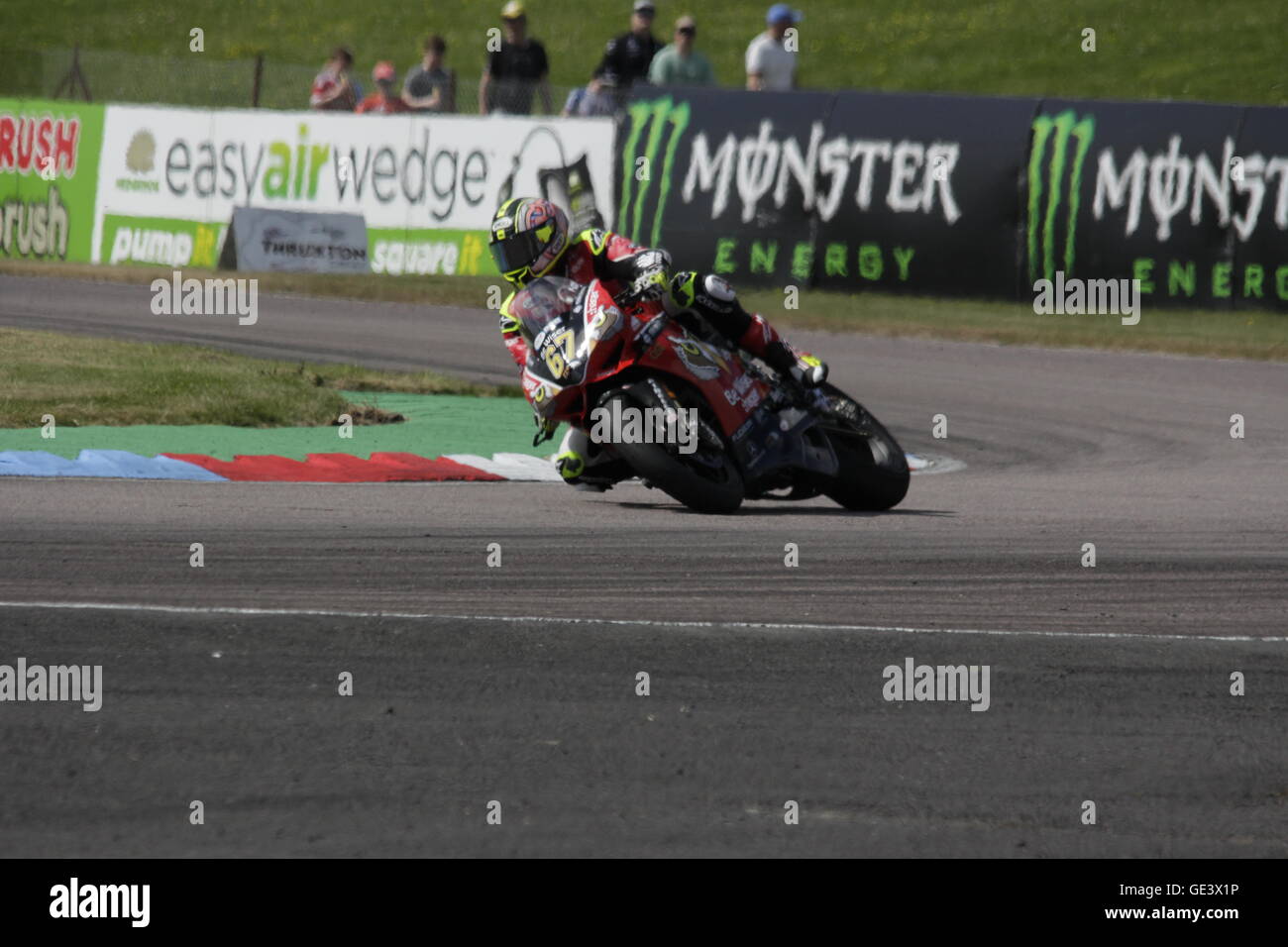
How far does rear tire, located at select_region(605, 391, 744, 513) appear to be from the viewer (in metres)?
9.48

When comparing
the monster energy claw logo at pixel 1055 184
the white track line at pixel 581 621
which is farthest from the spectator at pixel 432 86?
the white track line at pixel 581 621

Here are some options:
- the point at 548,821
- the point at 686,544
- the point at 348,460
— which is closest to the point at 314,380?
the point at 348,460

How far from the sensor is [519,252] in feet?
32.2

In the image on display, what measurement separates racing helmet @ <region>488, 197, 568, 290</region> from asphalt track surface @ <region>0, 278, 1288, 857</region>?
3.94 feet

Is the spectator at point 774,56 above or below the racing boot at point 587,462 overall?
above

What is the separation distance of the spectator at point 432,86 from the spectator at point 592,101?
1.43 meters

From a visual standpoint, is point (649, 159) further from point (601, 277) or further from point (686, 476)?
point (686, 476)

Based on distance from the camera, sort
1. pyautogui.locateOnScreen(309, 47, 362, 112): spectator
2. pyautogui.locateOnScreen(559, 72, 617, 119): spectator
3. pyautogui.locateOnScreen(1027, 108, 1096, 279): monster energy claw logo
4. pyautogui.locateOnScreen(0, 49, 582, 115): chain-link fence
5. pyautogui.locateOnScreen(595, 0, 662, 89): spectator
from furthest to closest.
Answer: pyautogui.locateOnScreen(0, 49, 582, 115): chain-link fence → pyautogui.locateOnScreen(309, 47, 362, 112): spectator → pyautogui.locateOnScreen(595, 0, 662, 89): spectator → pyautogui.locateOnScreen(559, 72, 617, 119): spectator → pyautogui.locateOnScreen(1027, 108, 1096, 279): monster energy claw logo

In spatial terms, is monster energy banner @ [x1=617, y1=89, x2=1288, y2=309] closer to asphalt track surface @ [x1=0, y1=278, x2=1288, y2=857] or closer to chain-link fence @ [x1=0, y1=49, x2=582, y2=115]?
chain-link fence @ [x1=0, y1=49, x2=582, y2=115]

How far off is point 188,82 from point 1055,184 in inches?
452

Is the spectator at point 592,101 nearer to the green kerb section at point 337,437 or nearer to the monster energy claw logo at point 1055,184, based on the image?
the monster energy claw logo at point 1055,184

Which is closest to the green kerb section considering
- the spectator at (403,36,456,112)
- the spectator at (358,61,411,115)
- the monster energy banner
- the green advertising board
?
the monster energy banner

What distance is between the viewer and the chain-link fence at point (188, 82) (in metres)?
25.1

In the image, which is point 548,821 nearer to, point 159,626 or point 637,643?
point 637,643
